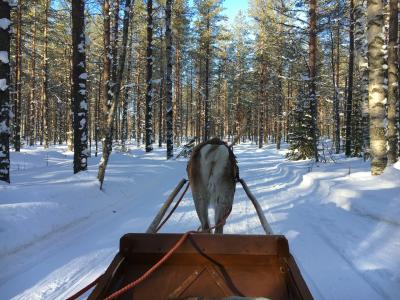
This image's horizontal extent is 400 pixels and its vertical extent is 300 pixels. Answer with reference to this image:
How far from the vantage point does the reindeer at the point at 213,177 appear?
16.7ft

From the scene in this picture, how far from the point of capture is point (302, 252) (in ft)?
18.8

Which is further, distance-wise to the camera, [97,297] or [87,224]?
[87,224]

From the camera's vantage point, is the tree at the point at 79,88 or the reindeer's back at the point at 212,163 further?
the tree at the point at 79,88

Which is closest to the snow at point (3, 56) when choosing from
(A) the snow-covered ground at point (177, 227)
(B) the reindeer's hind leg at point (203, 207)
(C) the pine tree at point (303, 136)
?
(A) the snow-covered ground at point (177, 227)

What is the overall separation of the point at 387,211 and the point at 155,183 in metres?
8.02

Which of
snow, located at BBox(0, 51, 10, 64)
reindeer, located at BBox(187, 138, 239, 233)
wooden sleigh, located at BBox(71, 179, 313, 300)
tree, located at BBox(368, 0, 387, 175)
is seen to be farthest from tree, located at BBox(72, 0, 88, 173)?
wooden sleigh, located at BBox(71, 179, 313, 300)

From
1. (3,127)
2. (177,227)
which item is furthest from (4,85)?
(177,227)

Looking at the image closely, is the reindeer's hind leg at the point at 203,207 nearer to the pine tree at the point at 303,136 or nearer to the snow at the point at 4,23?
the snow at the point at 4,23

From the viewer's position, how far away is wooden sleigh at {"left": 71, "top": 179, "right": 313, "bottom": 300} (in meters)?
3.34

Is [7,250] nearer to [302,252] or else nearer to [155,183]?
[302,252]

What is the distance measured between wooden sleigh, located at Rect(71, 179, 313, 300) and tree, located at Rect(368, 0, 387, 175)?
814 cm

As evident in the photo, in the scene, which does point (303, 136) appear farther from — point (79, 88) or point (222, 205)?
point (222, 205)

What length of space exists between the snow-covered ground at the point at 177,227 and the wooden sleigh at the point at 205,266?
110 centimetres

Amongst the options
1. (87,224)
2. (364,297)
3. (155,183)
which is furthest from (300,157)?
(364,297)
